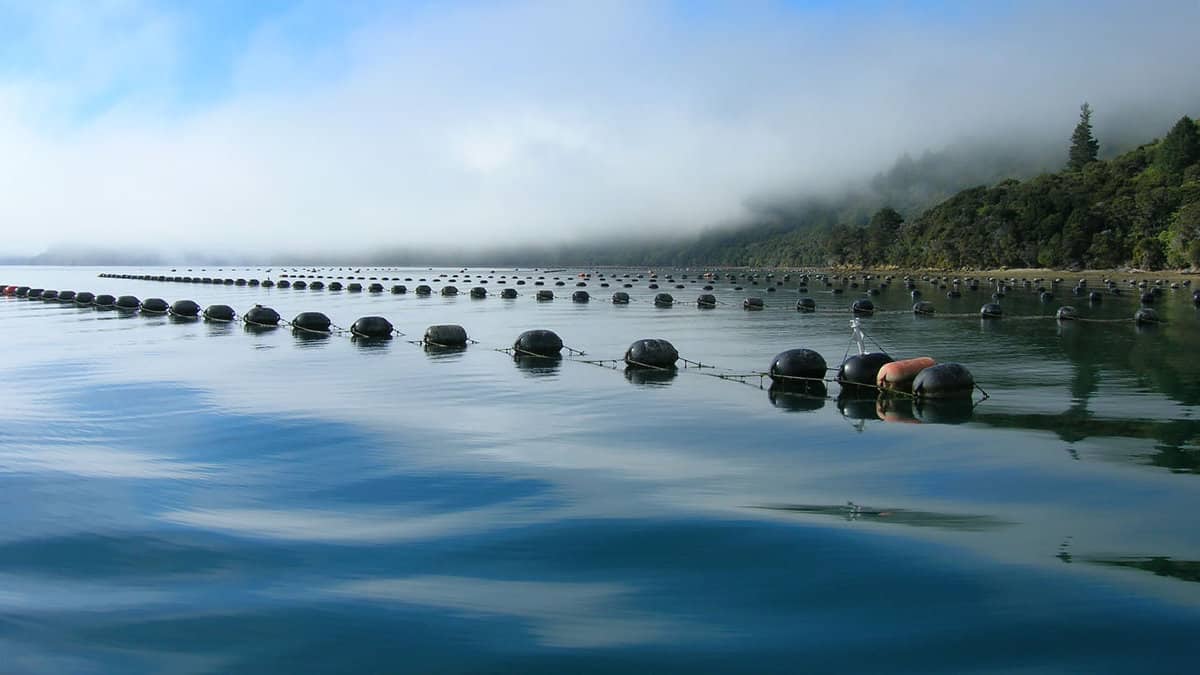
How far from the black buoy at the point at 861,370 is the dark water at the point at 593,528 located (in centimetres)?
59

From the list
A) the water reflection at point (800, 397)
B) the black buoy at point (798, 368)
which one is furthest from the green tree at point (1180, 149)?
the water reflection at point (800, 397)

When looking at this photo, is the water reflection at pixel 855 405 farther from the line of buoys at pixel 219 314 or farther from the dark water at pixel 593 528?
the line of buoys at pixel 219 314

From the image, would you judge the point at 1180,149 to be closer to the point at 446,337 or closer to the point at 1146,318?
the point at 1146,318

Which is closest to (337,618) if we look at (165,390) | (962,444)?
(962,444)

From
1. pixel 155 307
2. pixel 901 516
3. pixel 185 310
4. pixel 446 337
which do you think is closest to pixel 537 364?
A: pixel 446 337

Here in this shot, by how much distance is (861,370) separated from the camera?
29.3 metres

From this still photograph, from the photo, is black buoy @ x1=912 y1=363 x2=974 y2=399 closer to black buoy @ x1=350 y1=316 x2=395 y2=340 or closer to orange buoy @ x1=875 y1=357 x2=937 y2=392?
orange buoy @ x1=875 y1=357 x2=937 y2=392

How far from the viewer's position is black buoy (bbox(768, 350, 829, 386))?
98.7 ft

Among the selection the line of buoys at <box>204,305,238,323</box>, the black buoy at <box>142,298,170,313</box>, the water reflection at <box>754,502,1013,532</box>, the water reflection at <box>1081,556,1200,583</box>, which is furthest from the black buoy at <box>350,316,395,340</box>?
the water reflection at <box>1081,556,1200,583</box>

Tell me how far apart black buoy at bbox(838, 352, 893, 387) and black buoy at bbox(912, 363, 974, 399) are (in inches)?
78.5

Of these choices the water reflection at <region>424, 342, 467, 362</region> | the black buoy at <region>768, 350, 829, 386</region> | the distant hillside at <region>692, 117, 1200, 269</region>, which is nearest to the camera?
the black buoy at <region>768, 350, 829, 386</region>

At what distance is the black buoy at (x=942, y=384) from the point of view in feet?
87.5

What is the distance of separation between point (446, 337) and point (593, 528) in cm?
3141

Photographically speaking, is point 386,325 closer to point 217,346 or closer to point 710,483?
point 217,346
